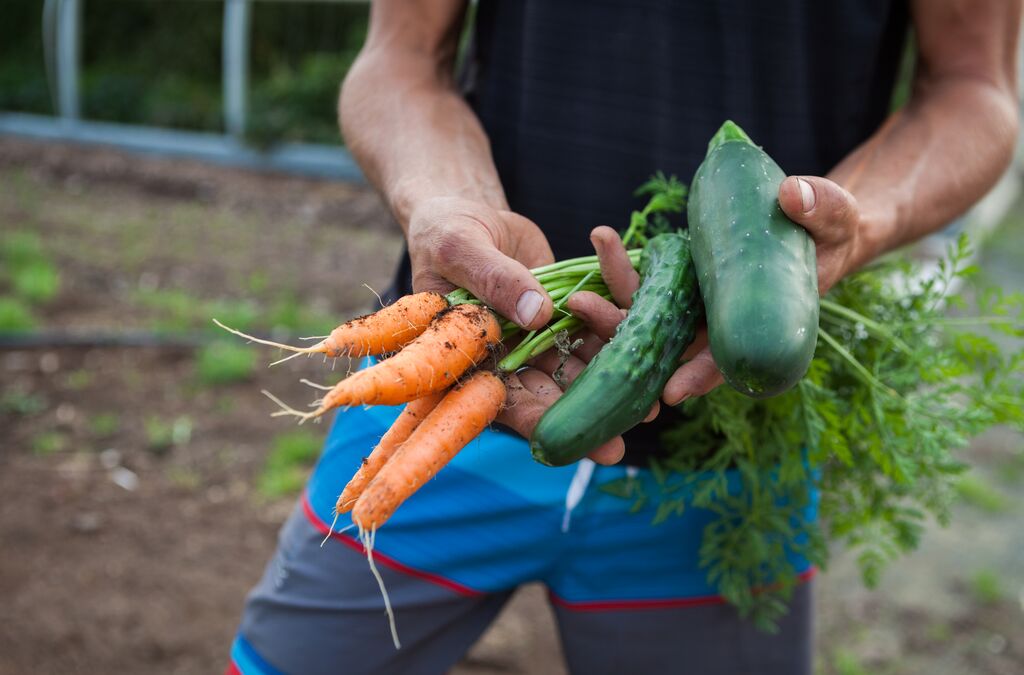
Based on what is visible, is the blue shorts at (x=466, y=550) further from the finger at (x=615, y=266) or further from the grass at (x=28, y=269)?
the grass at (x=28, y=269)

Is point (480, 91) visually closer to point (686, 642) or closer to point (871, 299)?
point (871, 299)

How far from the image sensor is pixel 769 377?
149 cm

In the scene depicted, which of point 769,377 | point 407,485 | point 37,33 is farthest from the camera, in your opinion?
point 37,33

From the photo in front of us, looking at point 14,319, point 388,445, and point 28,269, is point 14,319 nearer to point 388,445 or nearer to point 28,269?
point 28,269

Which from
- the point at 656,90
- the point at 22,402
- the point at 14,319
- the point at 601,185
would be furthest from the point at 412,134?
the point at 14,319

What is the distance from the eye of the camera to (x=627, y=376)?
1589mm

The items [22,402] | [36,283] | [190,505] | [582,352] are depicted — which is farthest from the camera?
[36,283]

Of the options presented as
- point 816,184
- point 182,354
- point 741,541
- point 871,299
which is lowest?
point 182,354

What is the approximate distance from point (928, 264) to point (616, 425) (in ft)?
24.0

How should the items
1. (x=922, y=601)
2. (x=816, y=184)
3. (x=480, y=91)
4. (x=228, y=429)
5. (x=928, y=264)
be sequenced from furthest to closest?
(x=928, y=264)
(x=228, y=429)
(x=922, y=601)
(x=480, y=91)
(x=816, y=184)

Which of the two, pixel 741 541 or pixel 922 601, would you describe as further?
pixel 922 601

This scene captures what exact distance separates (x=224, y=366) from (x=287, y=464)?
101 centimetres

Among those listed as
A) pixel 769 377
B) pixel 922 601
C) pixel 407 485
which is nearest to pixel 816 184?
pixel 769 377

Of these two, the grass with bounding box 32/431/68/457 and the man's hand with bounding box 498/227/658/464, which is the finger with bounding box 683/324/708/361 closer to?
the man's hand with bounding box 498/227/658/464
